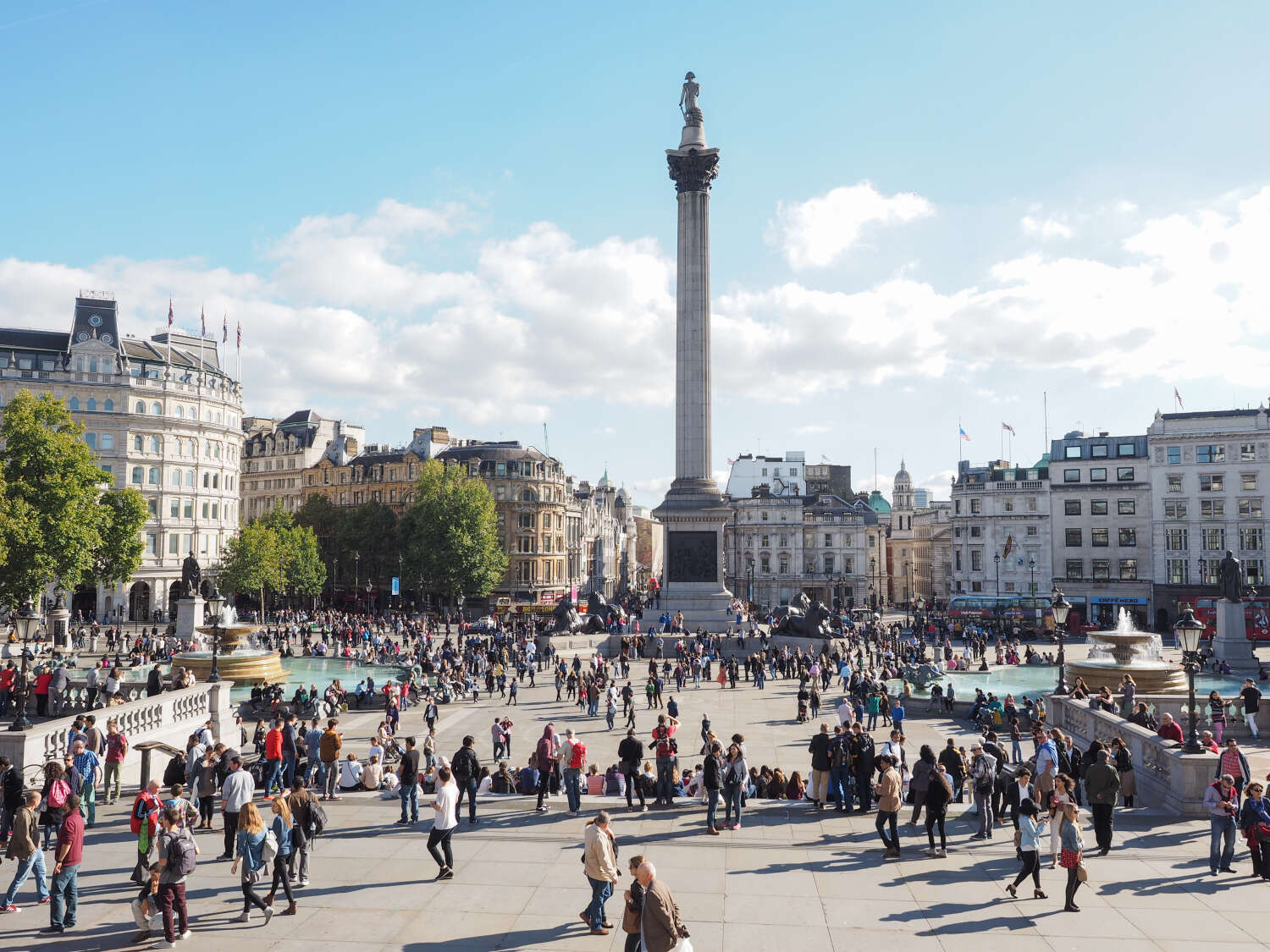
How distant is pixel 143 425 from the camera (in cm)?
6800

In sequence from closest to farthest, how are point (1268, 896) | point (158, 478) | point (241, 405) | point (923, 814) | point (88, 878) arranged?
point (1268, 896)
point (88, 878)
point (923, 814)
point (158, 478)
point (241, 405)

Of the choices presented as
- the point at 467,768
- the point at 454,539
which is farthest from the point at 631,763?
the point at 454,539

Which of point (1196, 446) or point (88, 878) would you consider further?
point (1196, 446)

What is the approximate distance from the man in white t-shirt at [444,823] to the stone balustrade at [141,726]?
8508 mm

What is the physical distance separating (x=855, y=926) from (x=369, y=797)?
34.9 ft

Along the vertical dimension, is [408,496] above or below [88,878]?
above

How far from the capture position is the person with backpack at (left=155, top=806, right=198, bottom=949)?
33.9ft

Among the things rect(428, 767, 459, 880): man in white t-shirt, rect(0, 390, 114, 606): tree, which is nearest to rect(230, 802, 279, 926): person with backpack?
rect(428, 767, 459, 880): man in white t-shirt

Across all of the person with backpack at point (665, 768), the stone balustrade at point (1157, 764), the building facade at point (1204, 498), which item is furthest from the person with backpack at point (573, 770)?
the building facade at point (1204, 498)

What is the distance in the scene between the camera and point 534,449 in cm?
9512

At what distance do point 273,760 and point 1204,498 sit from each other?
74.4 metres

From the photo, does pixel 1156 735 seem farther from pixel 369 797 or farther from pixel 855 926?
pixel 369 797

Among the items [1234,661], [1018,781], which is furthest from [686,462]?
[1018,781]

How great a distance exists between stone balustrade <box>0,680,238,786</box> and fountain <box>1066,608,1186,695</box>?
85.7ft
